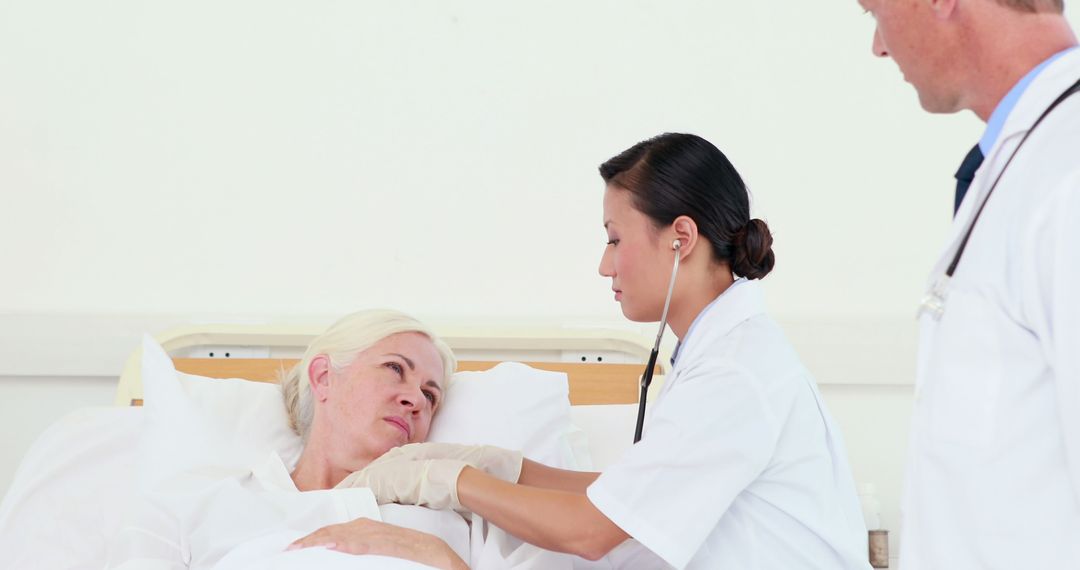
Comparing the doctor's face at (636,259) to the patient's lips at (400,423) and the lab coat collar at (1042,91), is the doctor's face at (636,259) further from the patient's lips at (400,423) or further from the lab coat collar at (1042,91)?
the lab coat collar at (1042,91)

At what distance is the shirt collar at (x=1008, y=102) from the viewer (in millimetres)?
1188

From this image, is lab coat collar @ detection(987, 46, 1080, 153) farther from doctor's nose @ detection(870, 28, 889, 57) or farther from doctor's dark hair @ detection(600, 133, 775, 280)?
doctor's dark hair @ detection(600, 133, 775, 280)

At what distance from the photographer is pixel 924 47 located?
1.24 m

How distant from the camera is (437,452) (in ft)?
6.90

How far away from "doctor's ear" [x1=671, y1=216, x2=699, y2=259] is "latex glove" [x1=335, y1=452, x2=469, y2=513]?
20.9 inches

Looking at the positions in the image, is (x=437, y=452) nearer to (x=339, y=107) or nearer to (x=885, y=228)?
(x=339, y=107)

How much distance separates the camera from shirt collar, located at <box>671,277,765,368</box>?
1.80 meters

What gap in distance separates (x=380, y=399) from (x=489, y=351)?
670mm

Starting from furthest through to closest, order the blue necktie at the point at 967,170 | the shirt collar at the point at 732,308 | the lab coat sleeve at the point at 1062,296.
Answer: the shirt collar at the point at 732,308 < the blue necktie at the point at 967,170 < the lab coat sleeve at the point at 1062,296

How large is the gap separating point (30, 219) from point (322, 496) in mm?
1471

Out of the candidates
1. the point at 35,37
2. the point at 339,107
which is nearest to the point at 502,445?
the point at 339,107

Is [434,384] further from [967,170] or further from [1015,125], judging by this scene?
[1015,125]

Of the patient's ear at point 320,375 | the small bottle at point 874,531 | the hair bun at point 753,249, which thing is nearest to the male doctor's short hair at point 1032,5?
the hair bun at point 753,249

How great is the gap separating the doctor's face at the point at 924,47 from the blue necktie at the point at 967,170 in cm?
7
